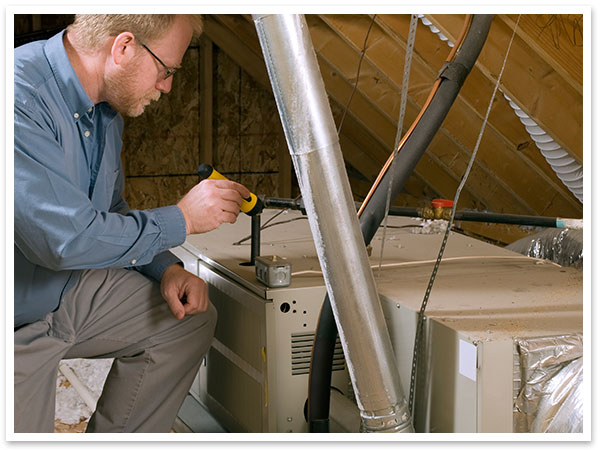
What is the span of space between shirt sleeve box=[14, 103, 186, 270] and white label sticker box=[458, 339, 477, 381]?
588mm

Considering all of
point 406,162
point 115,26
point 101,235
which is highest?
point 115,26

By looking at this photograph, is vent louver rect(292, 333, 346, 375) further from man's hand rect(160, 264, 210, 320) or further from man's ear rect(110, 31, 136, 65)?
man's ear rect(110, 31, 136, 65)

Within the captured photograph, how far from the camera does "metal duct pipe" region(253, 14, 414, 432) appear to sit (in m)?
0.96

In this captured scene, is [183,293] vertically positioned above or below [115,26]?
below

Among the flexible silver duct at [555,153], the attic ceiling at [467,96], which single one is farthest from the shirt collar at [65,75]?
the flexible silver duct at [555,153]

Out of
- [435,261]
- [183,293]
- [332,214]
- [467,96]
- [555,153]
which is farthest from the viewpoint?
[467,96]

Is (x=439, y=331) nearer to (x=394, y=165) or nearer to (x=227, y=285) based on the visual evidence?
(x=394, y=165)

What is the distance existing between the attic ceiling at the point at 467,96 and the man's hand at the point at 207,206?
888 mm

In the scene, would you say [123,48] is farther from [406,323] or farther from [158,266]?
[406,323]

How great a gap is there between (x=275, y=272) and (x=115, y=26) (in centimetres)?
56

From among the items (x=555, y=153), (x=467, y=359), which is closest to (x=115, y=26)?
(x=467, y=359)

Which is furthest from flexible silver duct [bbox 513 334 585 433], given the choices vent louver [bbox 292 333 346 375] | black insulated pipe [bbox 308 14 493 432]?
vent louver [bbox 292 333 346 375]

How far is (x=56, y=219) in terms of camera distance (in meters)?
1.25

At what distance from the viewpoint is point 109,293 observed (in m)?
1.58
